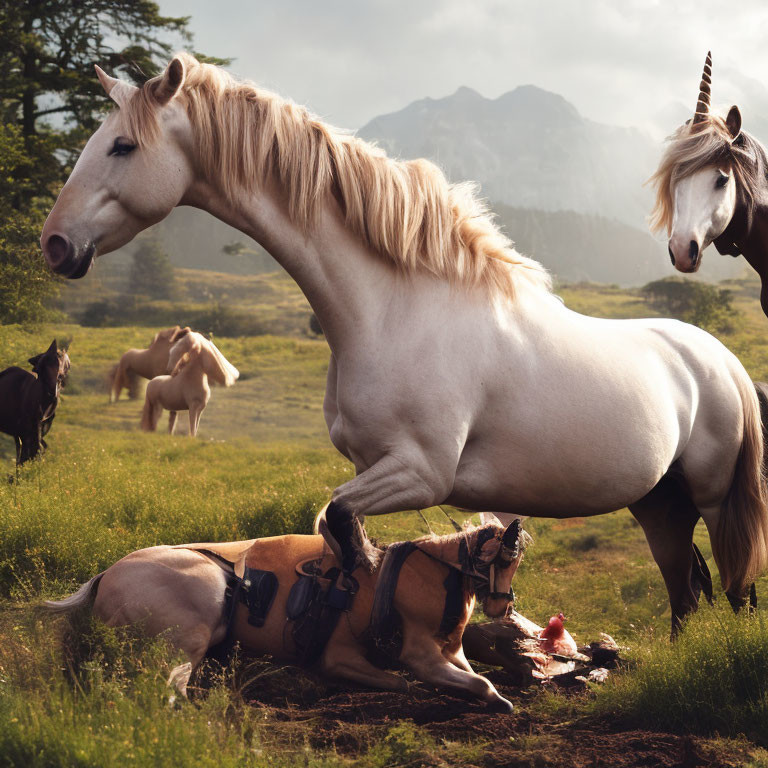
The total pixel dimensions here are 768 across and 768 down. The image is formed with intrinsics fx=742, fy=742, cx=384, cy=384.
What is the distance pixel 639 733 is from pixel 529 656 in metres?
1.02

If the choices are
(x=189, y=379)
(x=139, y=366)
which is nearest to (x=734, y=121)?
(x=189, y=379)

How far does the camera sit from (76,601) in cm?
382

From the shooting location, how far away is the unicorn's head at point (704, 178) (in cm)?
351

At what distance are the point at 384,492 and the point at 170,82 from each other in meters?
1.86

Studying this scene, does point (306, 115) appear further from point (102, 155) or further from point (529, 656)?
point (529, 656)

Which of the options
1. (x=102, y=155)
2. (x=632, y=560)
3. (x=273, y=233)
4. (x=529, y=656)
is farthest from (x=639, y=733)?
(x=632, y=560)

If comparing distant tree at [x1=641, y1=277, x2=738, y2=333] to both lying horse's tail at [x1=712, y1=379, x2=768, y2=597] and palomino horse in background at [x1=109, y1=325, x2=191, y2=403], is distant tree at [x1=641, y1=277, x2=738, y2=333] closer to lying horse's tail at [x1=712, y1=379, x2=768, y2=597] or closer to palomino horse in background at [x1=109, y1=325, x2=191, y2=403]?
palomino horse in background at [x1=109, y1=325, x2=191, y2=403]

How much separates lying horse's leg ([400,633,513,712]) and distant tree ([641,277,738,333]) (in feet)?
62.8

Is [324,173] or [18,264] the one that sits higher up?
[324,173]

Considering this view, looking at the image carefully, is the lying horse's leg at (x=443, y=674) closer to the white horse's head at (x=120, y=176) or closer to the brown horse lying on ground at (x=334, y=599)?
the brown horse lying on ground at (x=334, y=599)

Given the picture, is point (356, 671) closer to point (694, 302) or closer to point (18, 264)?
point (18, 264)

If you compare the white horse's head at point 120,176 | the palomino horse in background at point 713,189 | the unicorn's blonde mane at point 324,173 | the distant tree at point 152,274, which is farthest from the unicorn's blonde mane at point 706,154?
the distant tree at point 152,274

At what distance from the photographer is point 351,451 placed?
3264 mm

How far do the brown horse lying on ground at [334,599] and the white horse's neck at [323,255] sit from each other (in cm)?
137
